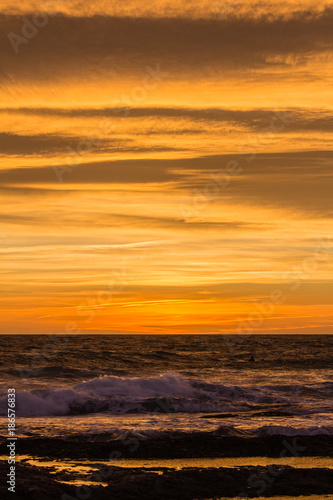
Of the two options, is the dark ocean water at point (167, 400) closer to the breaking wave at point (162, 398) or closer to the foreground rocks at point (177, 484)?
the breaking wave at point (162, 398)

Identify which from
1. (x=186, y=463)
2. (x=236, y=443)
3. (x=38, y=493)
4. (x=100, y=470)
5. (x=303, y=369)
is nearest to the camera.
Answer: (x=38, y=493)

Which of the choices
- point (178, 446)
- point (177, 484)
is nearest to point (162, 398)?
point (178, 446)

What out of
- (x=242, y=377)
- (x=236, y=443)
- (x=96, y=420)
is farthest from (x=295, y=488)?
(x=242, y=377)

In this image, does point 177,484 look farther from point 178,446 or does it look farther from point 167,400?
point 167,400

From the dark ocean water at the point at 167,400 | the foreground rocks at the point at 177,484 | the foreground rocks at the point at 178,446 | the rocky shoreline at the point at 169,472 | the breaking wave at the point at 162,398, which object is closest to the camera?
the foreground rocks at the point at 177,484

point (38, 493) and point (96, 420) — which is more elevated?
point (96, 420)

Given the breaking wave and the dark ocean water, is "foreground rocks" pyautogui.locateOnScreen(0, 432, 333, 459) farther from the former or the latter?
the breaking wave

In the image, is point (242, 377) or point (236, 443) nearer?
point (236, 443)

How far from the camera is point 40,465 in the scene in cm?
1389

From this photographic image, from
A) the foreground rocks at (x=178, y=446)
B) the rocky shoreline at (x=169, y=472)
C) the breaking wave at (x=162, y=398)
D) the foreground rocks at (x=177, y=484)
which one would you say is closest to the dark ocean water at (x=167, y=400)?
the breaking wave at (x=162, y=398)

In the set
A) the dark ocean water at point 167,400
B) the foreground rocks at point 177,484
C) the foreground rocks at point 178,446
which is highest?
the dark ocean water at point 167,400

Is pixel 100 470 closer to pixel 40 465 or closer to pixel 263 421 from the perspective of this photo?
pixel 40 465

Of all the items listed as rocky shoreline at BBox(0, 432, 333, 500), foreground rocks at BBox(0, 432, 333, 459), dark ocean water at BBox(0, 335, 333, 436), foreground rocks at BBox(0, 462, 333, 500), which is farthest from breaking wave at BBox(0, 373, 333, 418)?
foreground rocks at BBox(0, 462, 333, 500)

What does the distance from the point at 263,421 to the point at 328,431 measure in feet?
9.80
